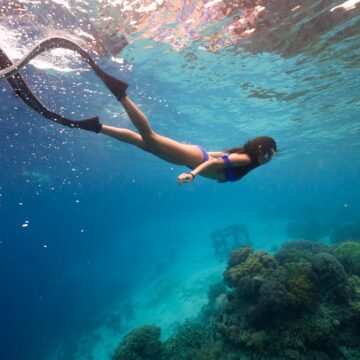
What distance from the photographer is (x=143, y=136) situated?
4785 mm

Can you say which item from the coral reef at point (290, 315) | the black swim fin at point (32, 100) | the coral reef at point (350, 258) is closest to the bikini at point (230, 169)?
the black swim fin at point (32, 100)

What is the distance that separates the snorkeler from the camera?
4.52 meters

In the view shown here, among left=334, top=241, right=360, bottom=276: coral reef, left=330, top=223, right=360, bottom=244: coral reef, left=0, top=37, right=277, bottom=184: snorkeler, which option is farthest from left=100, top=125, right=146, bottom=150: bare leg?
left=330, top=223, right=360, bottom=244: coral reef

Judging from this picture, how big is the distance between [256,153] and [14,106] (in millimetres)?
17943

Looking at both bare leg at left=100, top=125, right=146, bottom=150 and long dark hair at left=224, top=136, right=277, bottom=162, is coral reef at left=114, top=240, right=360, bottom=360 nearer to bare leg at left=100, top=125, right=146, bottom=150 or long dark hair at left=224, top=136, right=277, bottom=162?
long dark hair at left=224, top=136, right=277, bottom=162

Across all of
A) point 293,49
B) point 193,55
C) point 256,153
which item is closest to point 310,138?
point 293,49

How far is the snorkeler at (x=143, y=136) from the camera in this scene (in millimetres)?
4523

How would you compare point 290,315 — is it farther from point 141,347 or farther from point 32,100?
point 32,100

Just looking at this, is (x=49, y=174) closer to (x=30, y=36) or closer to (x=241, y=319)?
(x=30, y=36)

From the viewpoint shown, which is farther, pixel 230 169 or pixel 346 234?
pixel 346 234

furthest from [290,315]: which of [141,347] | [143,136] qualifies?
[141,347]

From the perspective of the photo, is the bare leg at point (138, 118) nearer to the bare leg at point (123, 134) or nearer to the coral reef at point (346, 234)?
the bare leg at point (123, 134)

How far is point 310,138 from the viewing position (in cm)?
4081

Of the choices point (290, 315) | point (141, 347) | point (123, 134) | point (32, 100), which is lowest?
point (141, 347)
